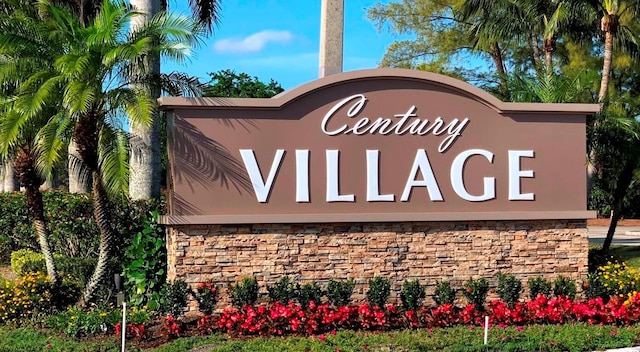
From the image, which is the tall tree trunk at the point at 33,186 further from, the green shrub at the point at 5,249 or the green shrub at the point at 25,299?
the green shrub at the point at 5,249

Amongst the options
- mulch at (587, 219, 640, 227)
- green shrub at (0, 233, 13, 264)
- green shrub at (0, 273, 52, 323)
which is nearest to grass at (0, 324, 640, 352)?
green shrub at (0, 273, 52, 323)

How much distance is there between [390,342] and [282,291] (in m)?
2.26

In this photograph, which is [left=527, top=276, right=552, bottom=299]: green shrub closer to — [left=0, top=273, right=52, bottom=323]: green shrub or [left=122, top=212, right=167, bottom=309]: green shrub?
[left=122, top=212, right=167, bottom=309]: green shrub

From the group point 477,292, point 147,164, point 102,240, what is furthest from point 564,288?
point 147,164

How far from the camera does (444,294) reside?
12.2m

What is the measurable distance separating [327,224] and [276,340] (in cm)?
252

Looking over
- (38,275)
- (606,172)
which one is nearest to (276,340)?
(38,275)

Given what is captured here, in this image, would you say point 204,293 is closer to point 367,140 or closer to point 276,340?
point 276,340

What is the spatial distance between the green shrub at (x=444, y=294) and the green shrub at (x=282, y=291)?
7.44ft

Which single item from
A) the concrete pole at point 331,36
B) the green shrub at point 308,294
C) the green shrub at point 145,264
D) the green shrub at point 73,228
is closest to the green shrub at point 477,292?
the green shrub at point 308,294

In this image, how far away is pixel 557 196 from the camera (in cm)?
1310

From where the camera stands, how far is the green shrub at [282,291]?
11750 mm

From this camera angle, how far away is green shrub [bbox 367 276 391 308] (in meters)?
11.9

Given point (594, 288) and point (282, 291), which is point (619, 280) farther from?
point (282, 291)
